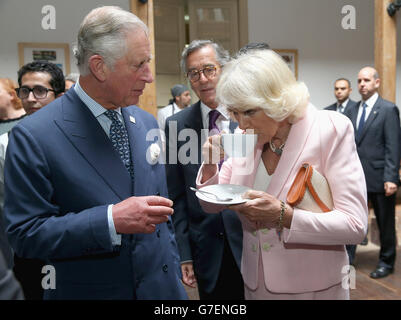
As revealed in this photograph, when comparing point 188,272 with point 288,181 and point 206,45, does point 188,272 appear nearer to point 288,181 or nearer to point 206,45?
point 288,181

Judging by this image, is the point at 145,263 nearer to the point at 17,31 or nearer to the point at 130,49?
the point at 130,49

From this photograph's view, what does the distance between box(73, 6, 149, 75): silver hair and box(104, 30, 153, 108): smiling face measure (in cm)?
2

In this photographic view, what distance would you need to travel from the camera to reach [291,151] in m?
1.42

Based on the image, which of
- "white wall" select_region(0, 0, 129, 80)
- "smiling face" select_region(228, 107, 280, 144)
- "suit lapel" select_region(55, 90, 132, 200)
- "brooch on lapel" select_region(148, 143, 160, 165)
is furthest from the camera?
"white wall" select_region(0, 0, 129, 80)

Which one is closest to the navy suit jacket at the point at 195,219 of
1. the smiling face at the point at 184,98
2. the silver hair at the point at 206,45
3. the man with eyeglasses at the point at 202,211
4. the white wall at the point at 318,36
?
the man with eyeglasses at the point at 202,211

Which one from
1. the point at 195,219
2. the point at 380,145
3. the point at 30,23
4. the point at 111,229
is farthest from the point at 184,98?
the point at 111,229

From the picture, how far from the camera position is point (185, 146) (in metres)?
2.06

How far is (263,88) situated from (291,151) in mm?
263

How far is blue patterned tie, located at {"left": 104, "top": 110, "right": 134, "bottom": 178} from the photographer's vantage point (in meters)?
1.44

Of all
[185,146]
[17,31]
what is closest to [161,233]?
[185,146]

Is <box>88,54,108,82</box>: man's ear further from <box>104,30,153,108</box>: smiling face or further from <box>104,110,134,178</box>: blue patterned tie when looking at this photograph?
<box>104,110,134,178</box>: blue patterned tie

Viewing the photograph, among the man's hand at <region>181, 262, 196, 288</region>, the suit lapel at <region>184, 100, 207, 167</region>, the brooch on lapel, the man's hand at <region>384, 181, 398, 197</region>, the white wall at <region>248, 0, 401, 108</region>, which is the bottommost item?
the man's hand at <region>181, 262, 196, 288</region>

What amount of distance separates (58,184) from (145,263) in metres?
0.43

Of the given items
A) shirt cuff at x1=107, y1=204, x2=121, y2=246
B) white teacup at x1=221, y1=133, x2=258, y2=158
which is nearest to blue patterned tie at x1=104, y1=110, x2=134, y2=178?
shirt cuff at x1=107, y1=204, x2=121, y2=246
